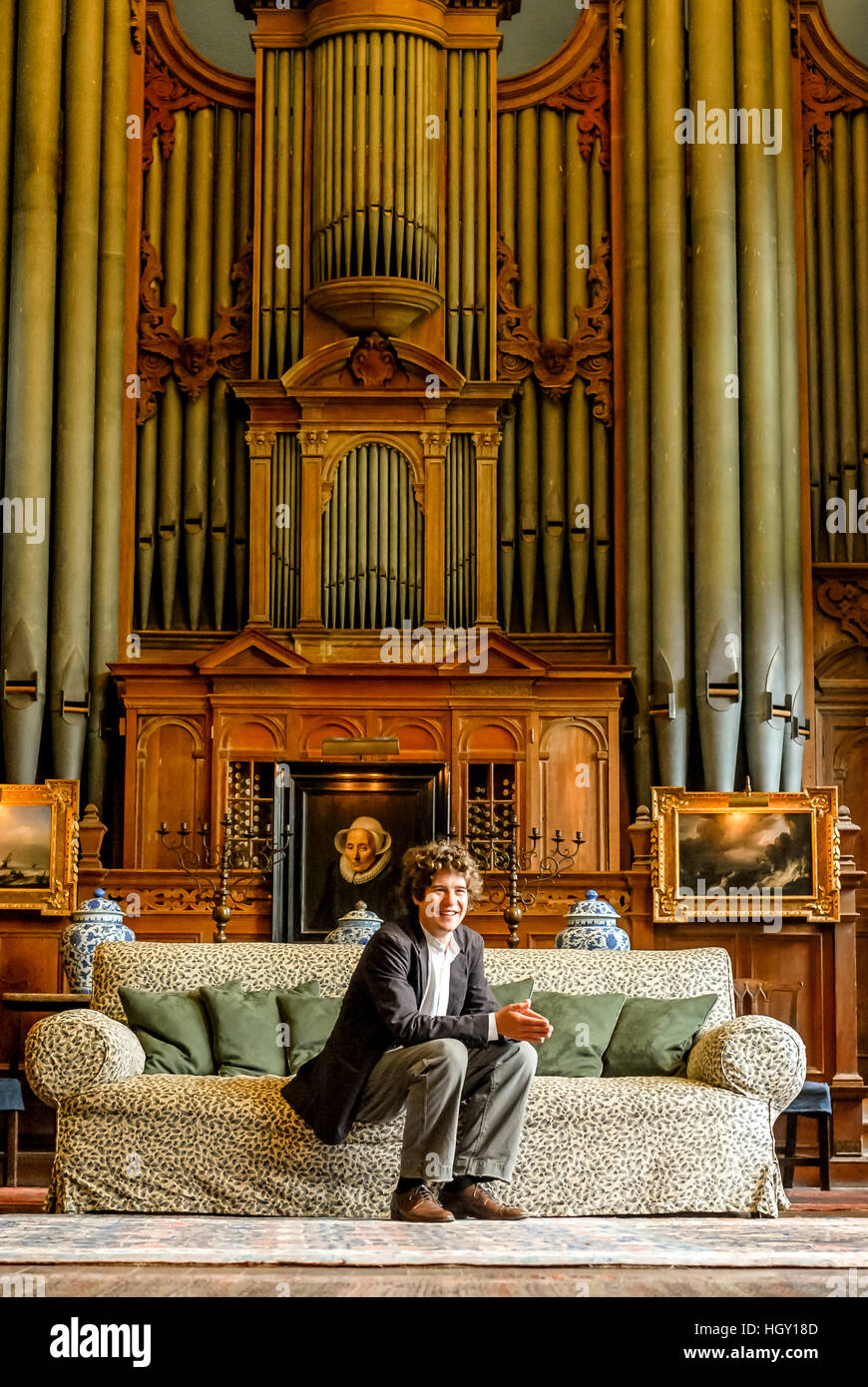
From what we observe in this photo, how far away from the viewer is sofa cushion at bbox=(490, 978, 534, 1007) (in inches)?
215

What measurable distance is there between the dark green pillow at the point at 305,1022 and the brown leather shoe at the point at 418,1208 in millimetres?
996

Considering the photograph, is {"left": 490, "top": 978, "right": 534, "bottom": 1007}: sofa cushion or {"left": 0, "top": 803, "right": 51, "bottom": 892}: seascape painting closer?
{"left": 490, "top": 978, "right": 534, "bottom": 1007}: sofa cushion

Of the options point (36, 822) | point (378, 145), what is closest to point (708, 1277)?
point (36, 822)

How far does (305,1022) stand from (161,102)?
7.48m

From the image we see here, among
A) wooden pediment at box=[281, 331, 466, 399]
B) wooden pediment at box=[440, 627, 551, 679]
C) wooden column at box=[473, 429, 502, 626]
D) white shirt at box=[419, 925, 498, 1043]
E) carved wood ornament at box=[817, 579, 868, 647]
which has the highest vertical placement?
wooden pediment at box=[281, 331, 466, 399]

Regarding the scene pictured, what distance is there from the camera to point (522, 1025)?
443cm

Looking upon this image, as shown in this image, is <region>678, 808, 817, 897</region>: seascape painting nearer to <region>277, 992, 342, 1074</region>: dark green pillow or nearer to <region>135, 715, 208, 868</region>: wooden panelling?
<region>135, 715, 208, 868</region>: wooden panelling

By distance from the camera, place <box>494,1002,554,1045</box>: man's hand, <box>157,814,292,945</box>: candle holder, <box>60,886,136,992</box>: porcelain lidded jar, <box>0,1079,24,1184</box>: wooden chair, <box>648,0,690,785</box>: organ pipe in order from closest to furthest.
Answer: <box>494,1002,554,1045</box>: man's hand < <box>0,1079,24,1184</box>: wooden chair < <box>60,886,136,992</box>: porcelain lidded jar < <box>157,814,292,945</box>: candle holder < <box>648,0,690,785</box>: organ pipe

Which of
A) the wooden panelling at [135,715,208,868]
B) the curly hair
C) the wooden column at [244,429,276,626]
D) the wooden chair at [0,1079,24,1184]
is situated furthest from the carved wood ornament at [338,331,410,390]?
the curly hair

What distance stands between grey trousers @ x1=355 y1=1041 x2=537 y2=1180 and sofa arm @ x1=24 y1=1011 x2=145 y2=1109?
2.64ft

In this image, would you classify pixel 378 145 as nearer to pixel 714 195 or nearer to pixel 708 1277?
pixel 714 195

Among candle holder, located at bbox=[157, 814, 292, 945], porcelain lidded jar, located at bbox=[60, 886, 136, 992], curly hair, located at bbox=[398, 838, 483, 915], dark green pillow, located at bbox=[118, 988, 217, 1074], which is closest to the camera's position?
curly hair, located at bbox=[398, 838, 483, 915]

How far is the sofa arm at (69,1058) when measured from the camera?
494 cm

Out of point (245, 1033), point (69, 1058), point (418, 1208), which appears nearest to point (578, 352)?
point (245, 1033)
